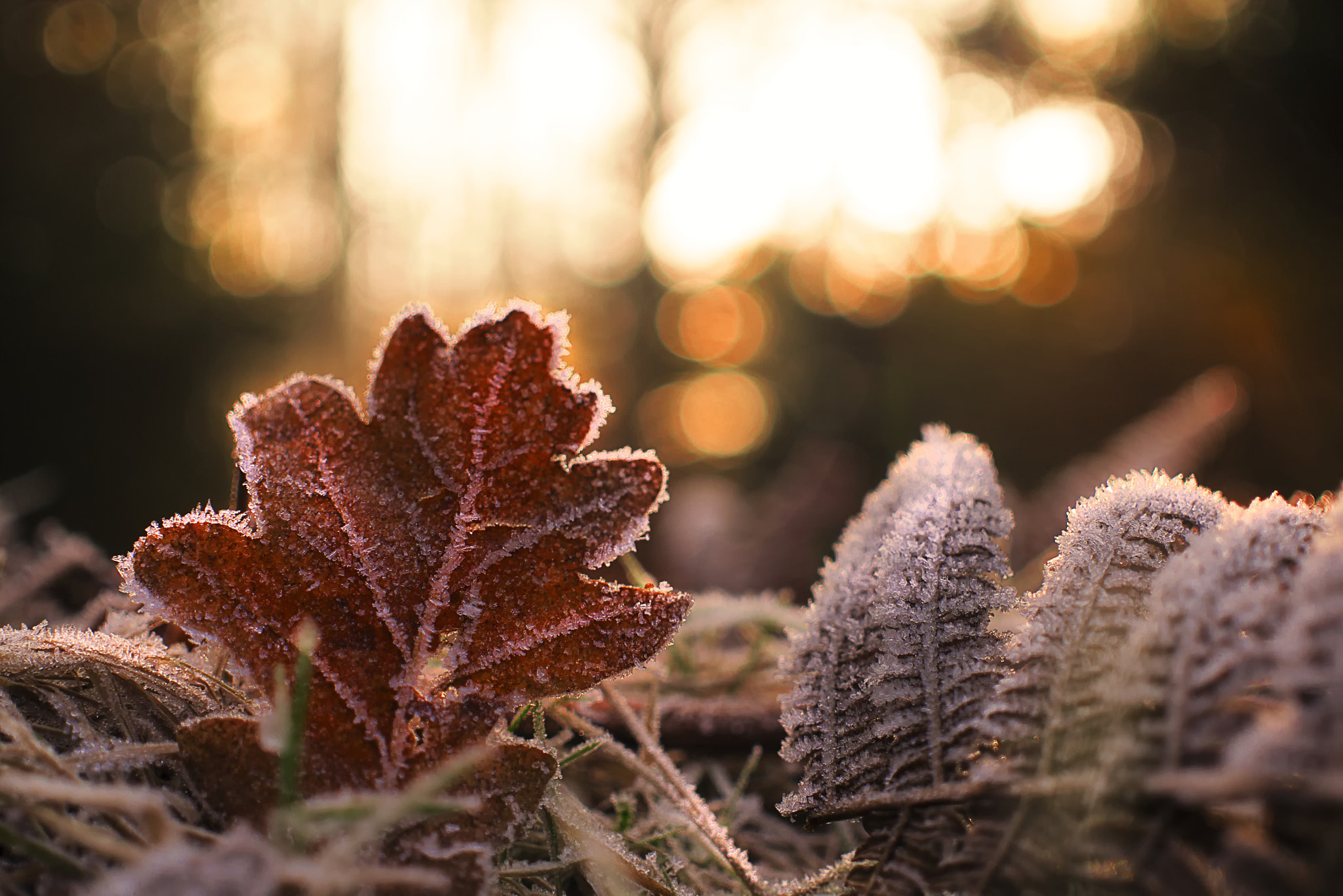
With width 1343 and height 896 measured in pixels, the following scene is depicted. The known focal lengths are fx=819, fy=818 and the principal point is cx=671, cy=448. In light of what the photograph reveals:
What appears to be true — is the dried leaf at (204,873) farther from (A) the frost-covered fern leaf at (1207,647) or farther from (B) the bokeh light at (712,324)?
(B) the bokeh light at (712,324)

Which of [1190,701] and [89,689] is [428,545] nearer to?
[89,689]

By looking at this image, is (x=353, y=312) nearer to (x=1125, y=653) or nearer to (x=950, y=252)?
(x=950, y=252)

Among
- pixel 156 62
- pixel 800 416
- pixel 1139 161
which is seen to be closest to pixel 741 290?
pixel 800 416

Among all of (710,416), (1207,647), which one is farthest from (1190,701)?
(710,416)

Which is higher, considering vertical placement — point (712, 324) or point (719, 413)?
point (719, 413)

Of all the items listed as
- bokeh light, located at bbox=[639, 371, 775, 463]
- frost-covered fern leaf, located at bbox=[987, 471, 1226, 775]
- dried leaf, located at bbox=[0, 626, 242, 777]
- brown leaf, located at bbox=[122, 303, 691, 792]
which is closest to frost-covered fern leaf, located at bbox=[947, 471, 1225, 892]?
frost-covered fern leaf, located at bbox=[987, 471, 1226, 775]

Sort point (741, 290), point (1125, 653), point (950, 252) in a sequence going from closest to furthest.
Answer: point (1125, 653), point (950, 252), point (741, 290)

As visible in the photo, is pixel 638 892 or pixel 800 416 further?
pixel 800 416
